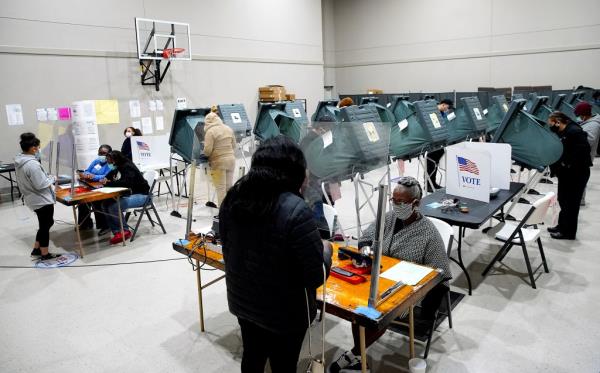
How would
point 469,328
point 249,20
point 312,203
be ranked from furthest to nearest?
1. point 249,20
2. point 469,328
3. point 312,203

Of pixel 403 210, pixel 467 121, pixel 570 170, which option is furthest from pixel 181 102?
pixel 403 210

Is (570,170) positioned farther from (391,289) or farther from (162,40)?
(162,40)

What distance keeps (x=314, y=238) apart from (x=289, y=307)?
0.30 meters

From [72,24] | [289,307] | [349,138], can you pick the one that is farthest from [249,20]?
[289,307]

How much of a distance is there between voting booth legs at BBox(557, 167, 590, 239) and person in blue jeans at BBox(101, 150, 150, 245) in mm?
4870

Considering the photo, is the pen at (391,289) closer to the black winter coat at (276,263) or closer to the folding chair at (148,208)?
the black winter coat at (276,263)

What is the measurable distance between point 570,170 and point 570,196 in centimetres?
29

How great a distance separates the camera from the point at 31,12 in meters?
7.92

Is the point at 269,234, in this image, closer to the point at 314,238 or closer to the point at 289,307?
the point at 314,238

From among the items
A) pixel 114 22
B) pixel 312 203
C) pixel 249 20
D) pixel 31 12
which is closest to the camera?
pixel 312 203

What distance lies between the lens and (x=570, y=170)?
15.6 ft

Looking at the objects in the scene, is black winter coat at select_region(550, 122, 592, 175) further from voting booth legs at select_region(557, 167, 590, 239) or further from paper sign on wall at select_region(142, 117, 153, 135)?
paper sign on wall at select_region(142, 117, 153, 135)

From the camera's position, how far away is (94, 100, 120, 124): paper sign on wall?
8867 millimetres

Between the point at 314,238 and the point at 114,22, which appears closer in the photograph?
the point at 314,238
